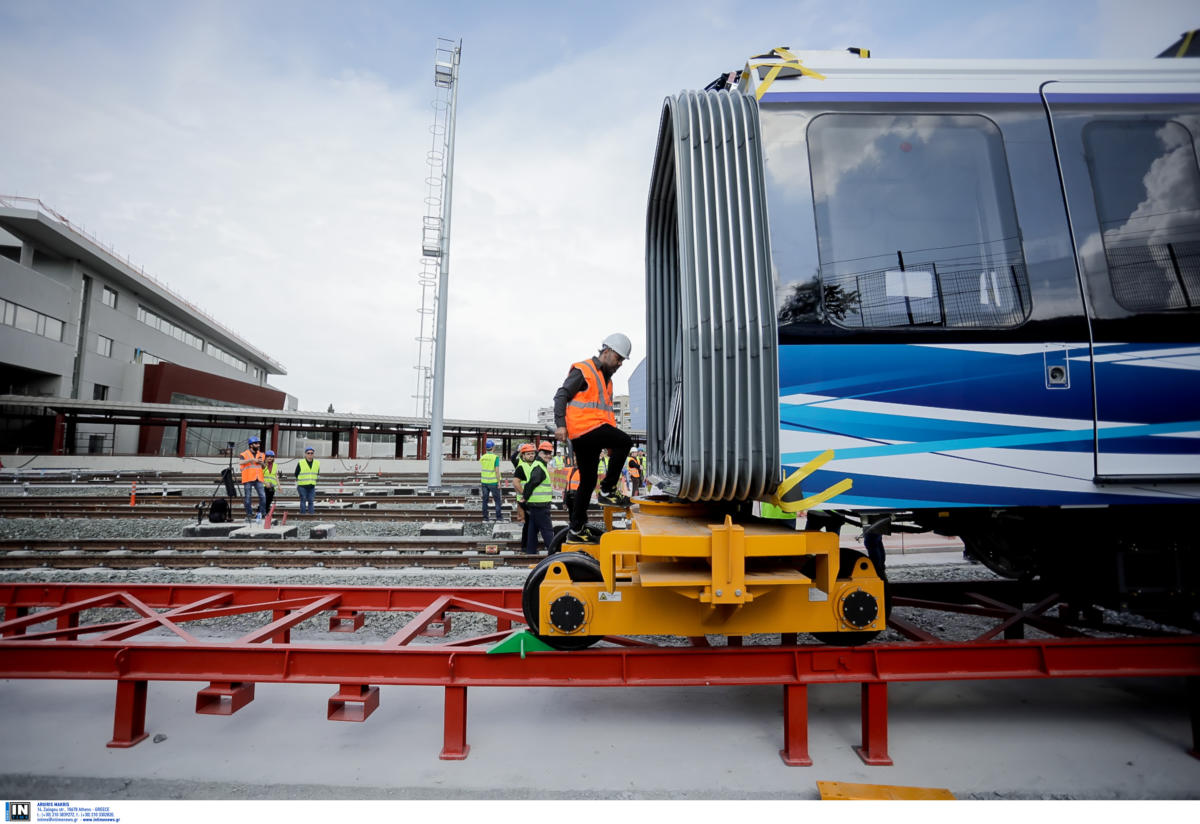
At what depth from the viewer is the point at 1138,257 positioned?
311cm

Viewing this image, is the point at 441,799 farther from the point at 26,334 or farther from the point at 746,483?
the point at 26,334

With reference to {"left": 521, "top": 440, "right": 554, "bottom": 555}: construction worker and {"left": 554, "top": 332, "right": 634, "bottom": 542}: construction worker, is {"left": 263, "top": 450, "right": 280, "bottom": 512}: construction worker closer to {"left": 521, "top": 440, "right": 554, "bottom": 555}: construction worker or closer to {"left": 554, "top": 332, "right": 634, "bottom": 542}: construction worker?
{"left": 521, "top": 440, "right": 554, "bottom": 555}: construction worker

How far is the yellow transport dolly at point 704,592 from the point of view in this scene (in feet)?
9.77

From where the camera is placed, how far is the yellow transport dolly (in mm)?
2977

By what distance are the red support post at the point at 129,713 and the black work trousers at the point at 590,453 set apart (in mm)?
2809

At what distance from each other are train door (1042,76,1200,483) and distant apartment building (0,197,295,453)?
38.2 m

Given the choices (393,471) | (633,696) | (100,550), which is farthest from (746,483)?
(393,471)

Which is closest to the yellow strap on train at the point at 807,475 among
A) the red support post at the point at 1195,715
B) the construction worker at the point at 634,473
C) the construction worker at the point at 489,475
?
the red support post at the point at 1195,715

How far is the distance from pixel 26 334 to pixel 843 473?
46.4 m

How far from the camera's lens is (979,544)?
4250 mm

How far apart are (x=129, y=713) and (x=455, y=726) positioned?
1.97 meters

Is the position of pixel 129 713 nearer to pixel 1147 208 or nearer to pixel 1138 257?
pixel 1138 257

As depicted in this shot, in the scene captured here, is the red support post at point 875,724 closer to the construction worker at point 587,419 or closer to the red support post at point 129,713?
the construction worker at point 587,419

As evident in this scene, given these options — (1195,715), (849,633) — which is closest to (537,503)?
(849,633)
